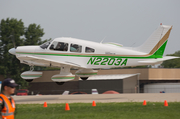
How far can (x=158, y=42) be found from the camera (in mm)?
17516

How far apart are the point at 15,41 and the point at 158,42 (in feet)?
107

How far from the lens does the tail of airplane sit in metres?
17.4

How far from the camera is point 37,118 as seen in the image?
1028 centimetres

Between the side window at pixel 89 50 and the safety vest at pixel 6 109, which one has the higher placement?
the side window at pixel 89 50

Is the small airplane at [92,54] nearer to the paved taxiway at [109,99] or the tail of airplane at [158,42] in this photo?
the tail of airplane at [158,42]

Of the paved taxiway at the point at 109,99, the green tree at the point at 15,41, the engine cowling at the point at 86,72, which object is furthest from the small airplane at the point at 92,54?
the green tree at the point at 15,41

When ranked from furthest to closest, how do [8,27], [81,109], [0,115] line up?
[8,27] → [81,109] → [0,115]

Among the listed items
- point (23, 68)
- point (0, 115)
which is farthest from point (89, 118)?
point (23, 68)

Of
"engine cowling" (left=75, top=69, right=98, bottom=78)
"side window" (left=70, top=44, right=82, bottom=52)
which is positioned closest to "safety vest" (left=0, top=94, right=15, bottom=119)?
"side window" (left=70, top=44, right=82, bottom=52)

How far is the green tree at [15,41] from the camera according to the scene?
44.1 metres

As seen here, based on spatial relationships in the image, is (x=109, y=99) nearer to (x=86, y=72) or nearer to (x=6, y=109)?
(x=86, y=72)

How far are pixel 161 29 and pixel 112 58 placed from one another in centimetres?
391

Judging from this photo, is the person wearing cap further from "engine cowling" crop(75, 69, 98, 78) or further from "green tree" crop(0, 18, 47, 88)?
"green tree" crop(0, 18, 47, 88)

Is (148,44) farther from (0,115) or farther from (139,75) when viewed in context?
(139,75)
